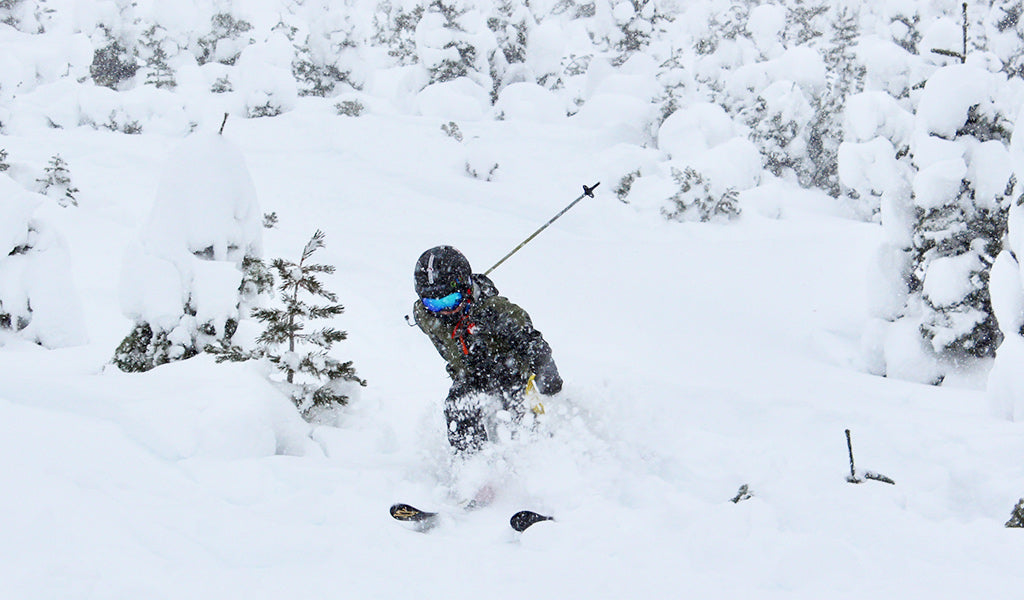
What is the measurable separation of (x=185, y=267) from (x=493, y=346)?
3369 mm

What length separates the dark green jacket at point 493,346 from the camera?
16.8ft

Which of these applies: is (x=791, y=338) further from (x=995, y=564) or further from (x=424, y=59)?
(x=424, y=59)

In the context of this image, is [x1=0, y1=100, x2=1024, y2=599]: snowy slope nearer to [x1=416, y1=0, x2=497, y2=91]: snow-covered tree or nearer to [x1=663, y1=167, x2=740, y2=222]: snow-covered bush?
[x1=663, y1=167, x2=740, y2=222]: snow-covered bush

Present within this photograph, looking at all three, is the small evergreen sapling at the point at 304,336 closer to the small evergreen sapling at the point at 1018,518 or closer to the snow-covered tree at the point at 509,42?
the small evergreen sapling at the point at 1018,518

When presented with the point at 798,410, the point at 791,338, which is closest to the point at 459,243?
the point at 791,338

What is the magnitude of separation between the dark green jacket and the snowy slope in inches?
15.8

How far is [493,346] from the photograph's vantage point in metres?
5.24

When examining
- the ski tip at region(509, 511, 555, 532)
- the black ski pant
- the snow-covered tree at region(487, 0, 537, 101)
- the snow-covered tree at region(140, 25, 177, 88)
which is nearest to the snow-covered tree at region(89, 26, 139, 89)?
the snow-covered tree at region(140, 25, 177, 88)

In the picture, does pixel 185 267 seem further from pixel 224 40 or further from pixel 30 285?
pixel 224 40

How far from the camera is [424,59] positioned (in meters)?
23.6

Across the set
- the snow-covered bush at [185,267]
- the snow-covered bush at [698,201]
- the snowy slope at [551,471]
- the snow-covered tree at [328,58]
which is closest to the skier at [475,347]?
the snowy slope at [551,471]

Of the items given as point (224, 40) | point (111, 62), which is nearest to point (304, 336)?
point (111, 62)

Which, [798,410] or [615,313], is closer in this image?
[798,410]

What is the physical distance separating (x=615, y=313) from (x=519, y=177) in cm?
869
